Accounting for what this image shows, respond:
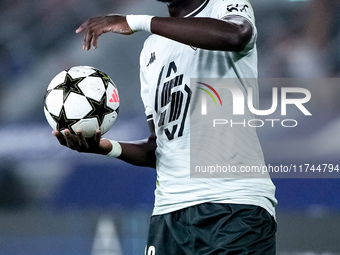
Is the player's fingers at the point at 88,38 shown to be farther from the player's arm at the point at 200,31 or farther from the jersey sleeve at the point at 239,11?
the jersey sleeve at the point at 239,11

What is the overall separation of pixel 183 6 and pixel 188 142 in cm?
54

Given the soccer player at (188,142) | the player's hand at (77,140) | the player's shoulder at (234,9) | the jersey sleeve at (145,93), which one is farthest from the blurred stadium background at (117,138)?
the player's shoulder at (234,9)

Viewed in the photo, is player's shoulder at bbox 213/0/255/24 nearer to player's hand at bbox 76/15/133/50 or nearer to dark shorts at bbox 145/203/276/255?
player's hand at bbox 76/15/133/50

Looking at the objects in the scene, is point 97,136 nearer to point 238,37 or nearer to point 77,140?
point 77,140

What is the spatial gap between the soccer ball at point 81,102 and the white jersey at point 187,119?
21 centimetres

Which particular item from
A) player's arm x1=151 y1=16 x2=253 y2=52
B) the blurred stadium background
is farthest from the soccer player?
the blurred stadium background

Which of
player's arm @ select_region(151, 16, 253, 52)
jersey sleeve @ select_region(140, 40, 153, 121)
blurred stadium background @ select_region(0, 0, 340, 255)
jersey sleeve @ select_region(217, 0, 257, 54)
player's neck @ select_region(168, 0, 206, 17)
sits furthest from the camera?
blurred stadium background @ select_region(0, 0, 340, 255)

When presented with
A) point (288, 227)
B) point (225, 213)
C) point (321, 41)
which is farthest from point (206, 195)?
point (321, 41)

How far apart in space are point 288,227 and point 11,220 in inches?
67.4

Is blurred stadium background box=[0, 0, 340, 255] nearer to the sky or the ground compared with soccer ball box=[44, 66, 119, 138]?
nearer to the ground

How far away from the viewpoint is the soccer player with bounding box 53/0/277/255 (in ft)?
6.16

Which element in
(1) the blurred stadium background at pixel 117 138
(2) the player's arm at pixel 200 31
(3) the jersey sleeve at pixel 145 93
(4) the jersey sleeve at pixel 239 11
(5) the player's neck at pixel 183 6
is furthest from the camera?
(1) the blurred stadium background at pixel 117 138

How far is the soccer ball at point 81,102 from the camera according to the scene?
2043 mm

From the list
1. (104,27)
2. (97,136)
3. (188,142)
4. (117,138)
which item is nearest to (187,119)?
(188,142)
